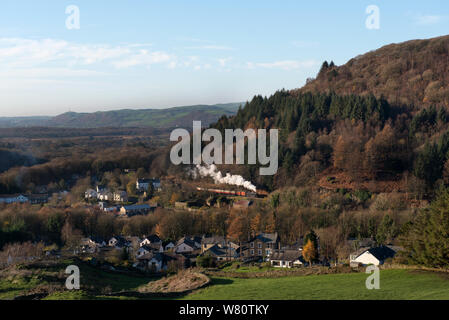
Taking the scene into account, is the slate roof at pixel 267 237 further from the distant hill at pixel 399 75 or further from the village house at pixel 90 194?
the distant hill at pixel 399 75

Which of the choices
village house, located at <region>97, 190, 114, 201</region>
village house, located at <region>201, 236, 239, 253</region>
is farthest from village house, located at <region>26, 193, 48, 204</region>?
village house, located at <region>201, 236, 239, 253</region>

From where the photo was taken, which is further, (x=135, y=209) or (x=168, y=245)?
(x=135, y=209)

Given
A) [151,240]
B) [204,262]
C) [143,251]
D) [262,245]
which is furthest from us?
[151,240]

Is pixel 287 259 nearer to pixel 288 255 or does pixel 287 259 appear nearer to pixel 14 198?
pixel 288 255

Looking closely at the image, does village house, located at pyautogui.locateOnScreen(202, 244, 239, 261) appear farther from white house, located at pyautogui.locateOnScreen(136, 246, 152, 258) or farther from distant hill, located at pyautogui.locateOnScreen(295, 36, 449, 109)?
distant hill, located at pyautogui.locateOnScreen(295, 36, 449, 109)

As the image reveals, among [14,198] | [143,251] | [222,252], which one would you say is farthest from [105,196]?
[222,252]

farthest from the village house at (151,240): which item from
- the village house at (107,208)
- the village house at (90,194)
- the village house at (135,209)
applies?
the village house at (90,194)
